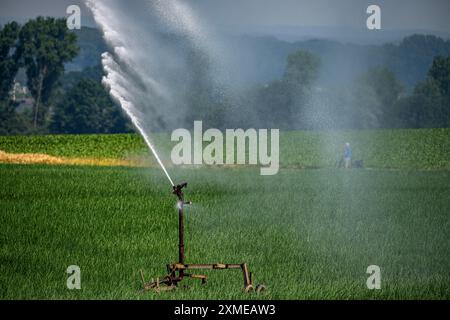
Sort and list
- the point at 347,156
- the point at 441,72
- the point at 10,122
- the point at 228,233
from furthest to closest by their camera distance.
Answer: the point at 441,72 < the point at 10,122 < the point at 347,156 < the point at 228,233

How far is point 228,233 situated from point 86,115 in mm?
79280

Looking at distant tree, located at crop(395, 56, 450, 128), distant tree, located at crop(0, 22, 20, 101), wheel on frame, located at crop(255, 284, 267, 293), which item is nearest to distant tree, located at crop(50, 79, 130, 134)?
distant tree, located at crop(0, 22, 20, 101)

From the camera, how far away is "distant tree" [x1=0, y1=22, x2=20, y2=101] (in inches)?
3748

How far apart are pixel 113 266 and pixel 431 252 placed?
23.2ft

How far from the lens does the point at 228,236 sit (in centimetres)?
2048

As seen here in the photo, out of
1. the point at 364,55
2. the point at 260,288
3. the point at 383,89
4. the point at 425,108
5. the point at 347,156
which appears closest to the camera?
the point at 260,288

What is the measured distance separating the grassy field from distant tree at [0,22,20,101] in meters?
62.2

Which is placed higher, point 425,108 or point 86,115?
point 86,115

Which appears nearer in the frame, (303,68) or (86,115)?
(303,68)

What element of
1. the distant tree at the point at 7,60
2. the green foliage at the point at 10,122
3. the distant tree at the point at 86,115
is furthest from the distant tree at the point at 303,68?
the distant tree at the point at 7,60

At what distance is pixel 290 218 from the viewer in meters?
24.4

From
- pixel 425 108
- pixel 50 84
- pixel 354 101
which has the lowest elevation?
pixel 354 101

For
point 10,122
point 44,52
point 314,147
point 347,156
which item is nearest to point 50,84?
point 44,52

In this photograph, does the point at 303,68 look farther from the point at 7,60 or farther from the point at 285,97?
the point at 7,60
